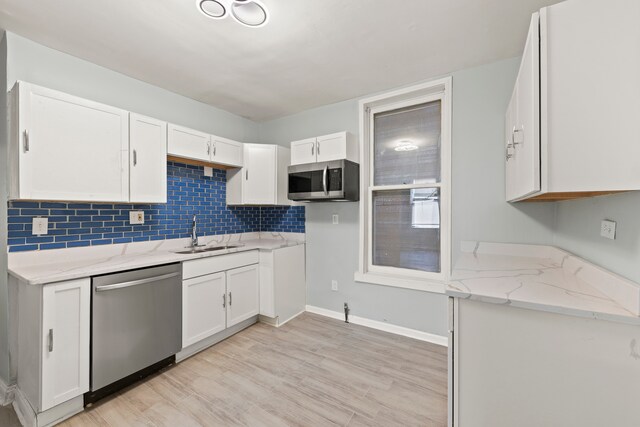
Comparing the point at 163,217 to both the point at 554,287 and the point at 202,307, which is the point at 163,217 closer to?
the point at 202,307

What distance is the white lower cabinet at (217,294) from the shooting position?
2.25 metres

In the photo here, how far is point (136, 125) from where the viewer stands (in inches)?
85.0

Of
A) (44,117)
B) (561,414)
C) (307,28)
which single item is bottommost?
(561,414)

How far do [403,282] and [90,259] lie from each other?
275 cm

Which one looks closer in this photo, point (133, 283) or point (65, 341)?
point (65, 341)

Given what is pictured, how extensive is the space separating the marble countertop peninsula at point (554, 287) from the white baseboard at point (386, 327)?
1.05 metres

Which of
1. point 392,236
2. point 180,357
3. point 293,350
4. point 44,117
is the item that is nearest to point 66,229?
point 44,117

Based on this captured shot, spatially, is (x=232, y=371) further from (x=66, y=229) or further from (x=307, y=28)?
(x=307, y=28)

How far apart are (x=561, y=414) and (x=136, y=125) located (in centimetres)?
303

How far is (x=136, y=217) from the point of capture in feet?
8.00

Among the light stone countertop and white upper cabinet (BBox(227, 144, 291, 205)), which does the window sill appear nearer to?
the light stone countertop

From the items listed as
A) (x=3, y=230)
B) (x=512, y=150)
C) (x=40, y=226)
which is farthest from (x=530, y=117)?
(x=3, y=230)

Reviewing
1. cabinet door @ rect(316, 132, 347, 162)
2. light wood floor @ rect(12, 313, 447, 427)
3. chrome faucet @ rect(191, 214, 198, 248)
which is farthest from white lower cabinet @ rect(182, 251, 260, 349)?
cabinet door @ rect(316, 132, 347, 162)

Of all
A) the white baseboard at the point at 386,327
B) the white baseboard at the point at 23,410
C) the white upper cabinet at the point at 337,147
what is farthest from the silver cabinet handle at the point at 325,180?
the white baseboard at the point at 23,410
